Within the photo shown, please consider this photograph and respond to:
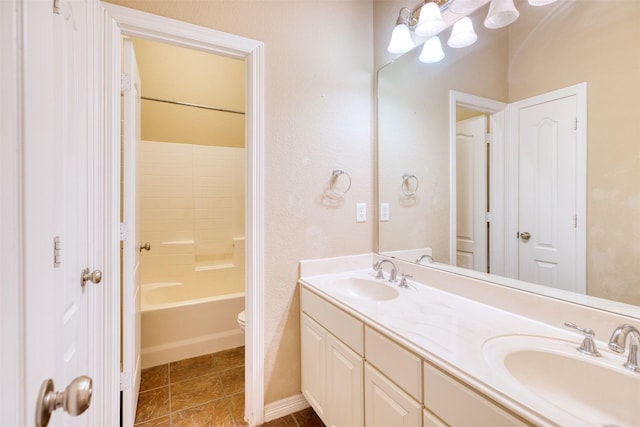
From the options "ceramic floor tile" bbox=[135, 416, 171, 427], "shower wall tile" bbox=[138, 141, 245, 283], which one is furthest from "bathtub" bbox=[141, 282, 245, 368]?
"ceramic floor tile" bbox=[135, 416, 171, 427]

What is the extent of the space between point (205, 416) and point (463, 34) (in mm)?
2495

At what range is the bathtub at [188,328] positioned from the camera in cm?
215

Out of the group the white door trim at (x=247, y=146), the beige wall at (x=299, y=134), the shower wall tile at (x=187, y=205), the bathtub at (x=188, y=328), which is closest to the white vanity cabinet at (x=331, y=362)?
the beige wall at (x=299, y=134)

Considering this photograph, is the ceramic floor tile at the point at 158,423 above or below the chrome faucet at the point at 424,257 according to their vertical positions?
below

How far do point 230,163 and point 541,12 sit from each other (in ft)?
9.08

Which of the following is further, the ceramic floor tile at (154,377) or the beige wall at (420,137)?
the ceramic floor tile at (154,377)

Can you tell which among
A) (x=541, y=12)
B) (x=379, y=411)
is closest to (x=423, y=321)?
(x=379, y=411)

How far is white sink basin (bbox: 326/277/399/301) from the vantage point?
1597mm

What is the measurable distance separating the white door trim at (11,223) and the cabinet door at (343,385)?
104 centimetres

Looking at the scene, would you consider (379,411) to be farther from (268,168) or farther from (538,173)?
(268,168)

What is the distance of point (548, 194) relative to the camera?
1.14 m

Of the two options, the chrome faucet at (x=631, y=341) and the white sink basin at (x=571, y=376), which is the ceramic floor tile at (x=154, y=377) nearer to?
the white sink basin at (x=571, y=376)

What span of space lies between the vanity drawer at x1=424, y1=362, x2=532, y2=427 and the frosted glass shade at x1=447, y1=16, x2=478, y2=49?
1.49 metres

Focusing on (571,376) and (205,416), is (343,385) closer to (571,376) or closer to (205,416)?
(571,376)
